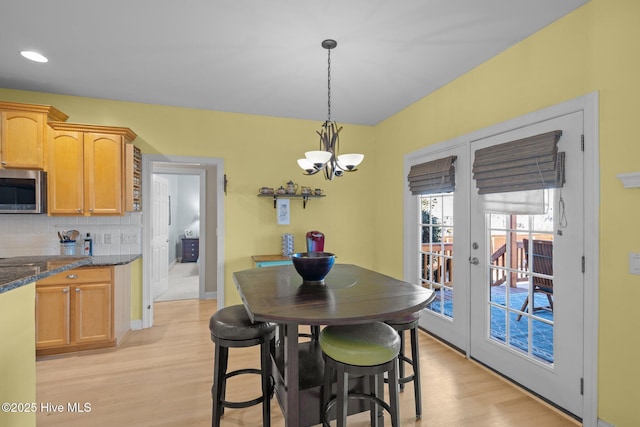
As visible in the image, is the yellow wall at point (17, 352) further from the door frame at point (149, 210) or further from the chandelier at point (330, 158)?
the door frame at point (149, 210)

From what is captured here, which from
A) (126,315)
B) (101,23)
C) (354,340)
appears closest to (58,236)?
(126,315)

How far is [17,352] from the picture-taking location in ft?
4.78

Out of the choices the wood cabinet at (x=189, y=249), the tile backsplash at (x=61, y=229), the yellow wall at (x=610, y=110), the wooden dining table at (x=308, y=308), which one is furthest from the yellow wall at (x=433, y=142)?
the wood cabinet at (x=189, y=249)

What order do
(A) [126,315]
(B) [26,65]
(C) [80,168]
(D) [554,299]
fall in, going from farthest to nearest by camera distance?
(A) [126,315], (C) [80,168], (B) [26,65], (D) [554,299]

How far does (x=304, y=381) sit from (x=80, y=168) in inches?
124

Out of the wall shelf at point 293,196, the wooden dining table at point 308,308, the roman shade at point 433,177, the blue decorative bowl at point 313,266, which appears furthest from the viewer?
the wall shelf at point 293,196

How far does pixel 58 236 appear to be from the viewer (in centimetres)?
340

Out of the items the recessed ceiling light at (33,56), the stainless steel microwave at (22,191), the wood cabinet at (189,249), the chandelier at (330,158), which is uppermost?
the recessed ceiling light at (33,56)

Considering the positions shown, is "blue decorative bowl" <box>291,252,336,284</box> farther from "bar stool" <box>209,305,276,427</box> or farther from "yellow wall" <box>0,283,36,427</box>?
"yellow wall" <box>0,283,36,427</box>

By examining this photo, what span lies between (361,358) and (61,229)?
3648 mm

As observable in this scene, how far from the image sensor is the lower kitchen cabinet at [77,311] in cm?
295

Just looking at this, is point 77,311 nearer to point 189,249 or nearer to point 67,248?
point 67,248

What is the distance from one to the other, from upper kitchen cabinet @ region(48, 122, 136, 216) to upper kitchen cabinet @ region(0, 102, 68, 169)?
14 cm

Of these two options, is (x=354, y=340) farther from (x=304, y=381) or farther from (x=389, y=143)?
(x=389, y=143)
